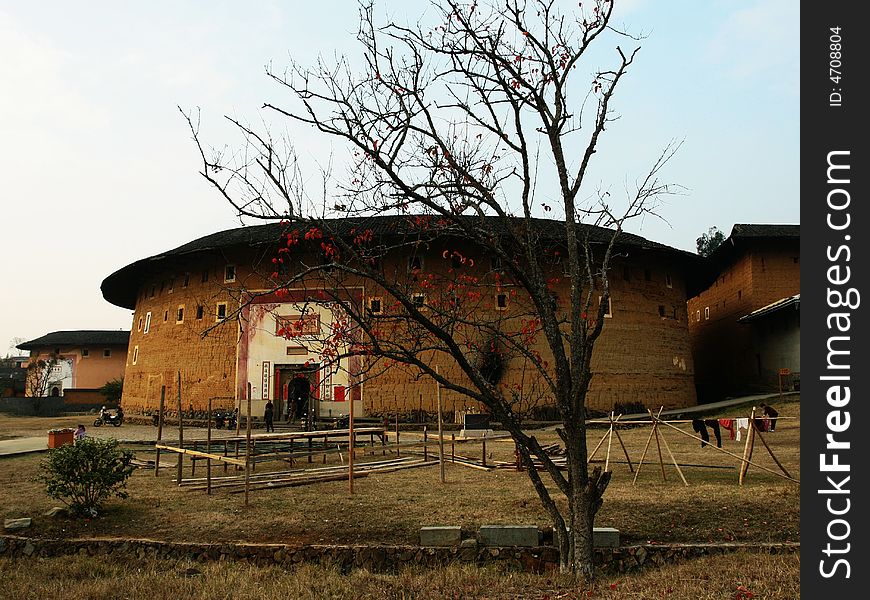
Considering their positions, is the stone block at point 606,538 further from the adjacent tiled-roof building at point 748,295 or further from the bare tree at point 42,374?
the bare tree at point 42,374

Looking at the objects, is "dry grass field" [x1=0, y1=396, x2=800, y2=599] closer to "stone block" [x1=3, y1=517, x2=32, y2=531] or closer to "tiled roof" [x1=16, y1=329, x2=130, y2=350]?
"stone block" [x1=3, y1=517, x2=32, y2=531]

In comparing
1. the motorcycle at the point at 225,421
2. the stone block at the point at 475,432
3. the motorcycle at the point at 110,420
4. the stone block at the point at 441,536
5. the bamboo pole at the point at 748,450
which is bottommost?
the motorcycle at the point at 110,420

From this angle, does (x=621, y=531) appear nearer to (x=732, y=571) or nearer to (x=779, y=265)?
(x=732, y=571)

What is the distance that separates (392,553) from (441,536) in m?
0.53

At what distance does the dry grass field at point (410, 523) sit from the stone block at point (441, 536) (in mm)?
236

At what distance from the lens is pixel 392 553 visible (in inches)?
270

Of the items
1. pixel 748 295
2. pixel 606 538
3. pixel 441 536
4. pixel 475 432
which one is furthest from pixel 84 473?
pixel 748 295

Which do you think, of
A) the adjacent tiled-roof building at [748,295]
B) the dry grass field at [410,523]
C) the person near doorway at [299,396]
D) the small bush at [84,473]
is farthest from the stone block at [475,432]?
the adjacent tiled-roof building at [748,295]

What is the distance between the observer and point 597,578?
6.04m

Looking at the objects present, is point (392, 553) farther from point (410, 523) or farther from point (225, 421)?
point (225, 421)

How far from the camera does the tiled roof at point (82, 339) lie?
165ft

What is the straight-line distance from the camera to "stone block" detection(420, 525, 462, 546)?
22.9ft
